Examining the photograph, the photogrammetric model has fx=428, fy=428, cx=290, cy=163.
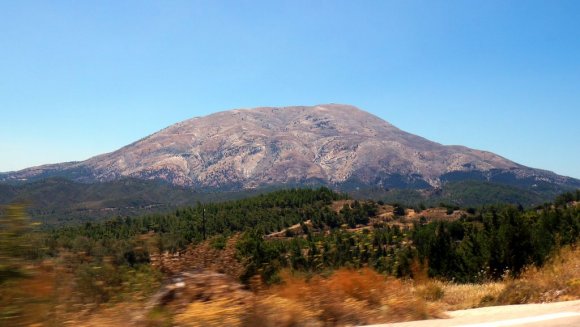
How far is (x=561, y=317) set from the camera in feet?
18.9

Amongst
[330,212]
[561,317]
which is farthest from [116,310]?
[330,212]

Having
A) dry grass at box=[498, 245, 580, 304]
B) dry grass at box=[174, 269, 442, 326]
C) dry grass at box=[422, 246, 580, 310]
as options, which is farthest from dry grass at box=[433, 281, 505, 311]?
dry grass at box=[174, 269, 442, 326]

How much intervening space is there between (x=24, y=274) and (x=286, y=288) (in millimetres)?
3659

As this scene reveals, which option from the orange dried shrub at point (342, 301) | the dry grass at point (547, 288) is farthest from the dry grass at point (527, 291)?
the orange dried shrub at point (342, 301)

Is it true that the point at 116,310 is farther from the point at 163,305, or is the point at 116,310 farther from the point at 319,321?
the point at 319,321

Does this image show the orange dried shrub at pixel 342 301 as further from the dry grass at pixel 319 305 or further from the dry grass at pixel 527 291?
the dry grass at pixel 527 291

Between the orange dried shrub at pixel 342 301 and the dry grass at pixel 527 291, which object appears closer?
the orange dried shrub at pixel 342 301

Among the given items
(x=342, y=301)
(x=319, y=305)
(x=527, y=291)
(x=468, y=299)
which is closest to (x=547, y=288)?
(x=527, y=291)

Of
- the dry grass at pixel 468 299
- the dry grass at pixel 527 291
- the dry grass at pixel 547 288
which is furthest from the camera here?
the dry grass at pixel 468 299

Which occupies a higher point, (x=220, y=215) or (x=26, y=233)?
(x=26, y=233)

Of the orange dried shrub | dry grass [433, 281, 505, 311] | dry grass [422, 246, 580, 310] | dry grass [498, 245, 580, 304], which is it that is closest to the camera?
the orange dried shrub

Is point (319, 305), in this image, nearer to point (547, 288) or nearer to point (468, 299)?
point (468, 299)

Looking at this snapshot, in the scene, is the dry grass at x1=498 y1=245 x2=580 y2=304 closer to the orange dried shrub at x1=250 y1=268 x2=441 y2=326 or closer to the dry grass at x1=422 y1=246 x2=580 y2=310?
the dry grass at x1=422 y1=246 x2=580 y2=310

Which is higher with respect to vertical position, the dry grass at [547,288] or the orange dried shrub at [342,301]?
the orange dried shrub at [342,301]
